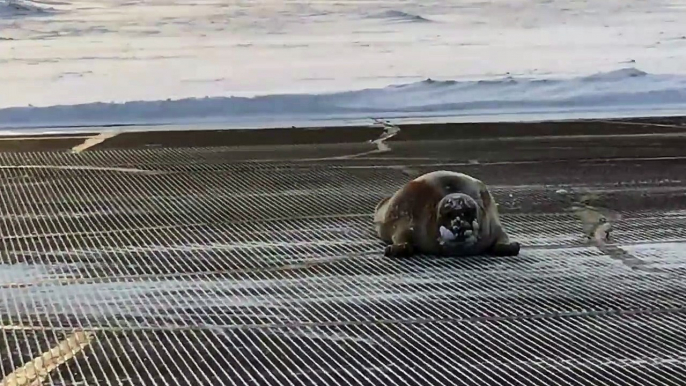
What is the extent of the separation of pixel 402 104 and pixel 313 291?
22.5ft

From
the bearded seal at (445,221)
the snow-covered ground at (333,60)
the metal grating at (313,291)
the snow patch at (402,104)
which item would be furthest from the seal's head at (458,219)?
the snow patch at (402,104)

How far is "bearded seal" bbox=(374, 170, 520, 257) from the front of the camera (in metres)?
4.78

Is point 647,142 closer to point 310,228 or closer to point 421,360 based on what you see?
point 310,228

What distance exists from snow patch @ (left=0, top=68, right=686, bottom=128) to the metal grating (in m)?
3.66

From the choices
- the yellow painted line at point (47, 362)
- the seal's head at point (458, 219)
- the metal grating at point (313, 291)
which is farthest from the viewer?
the seal's head at point (458, 219)

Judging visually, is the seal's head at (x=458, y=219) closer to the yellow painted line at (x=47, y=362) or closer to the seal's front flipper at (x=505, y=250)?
the seal's front flipper at (x=505, y=250)

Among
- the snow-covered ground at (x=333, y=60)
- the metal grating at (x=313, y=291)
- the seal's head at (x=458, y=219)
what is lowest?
the snow-covered ground at (x=333, y=60)

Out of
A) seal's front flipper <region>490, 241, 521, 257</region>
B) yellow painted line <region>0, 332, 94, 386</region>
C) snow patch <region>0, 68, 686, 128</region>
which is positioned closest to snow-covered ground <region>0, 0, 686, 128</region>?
snow patch <region>0, 68, 686, 128</region>

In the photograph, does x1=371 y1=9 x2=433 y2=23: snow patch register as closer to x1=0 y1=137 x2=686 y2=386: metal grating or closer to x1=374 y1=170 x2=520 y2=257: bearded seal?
x1=0 y1=137 x2=686 y2=386: metal grating

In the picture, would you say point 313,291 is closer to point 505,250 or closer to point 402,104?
point 505,250

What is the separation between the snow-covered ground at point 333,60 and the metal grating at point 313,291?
3.92m

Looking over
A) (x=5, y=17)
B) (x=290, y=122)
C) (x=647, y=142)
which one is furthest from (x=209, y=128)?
(x=5, y=17)

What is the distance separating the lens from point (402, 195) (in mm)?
5082

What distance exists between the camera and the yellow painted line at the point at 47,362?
3.42 m
